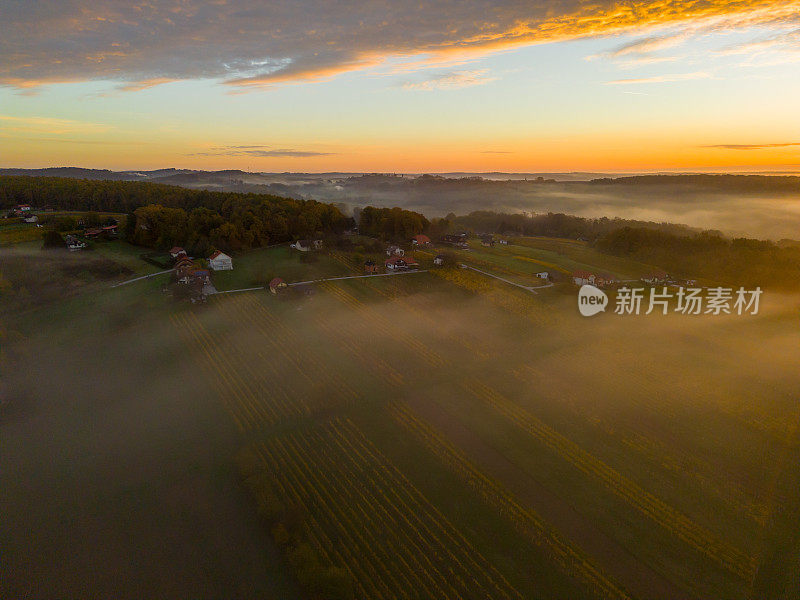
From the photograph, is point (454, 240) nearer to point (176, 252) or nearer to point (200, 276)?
point (200, 276)

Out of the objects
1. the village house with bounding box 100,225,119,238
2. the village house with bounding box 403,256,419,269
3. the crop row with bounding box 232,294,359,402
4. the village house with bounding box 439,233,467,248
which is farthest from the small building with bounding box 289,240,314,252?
the village house with bounding box 100,225,119,238

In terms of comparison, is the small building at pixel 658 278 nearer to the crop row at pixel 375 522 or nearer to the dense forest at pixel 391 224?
the dense forest at pixel 391 224

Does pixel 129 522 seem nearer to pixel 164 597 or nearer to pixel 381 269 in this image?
pixel 164 597

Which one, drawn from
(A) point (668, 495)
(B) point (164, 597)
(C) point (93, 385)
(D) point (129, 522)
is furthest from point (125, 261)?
(A) point (668, 495)

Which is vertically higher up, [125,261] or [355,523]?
[125,261]

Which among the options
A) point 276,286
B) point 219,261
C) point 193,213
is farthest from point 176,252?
point 276,286

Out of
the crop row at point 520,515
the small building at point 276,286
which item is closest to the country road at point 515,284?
the small building at point 276,286
